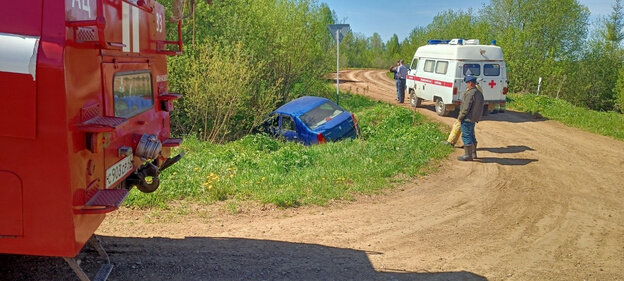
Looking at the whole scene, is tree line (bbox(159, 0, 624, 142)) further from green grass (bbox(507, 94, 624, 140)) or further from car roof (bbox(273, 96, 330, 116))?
green grass (bbox(507, 94, 624, 140))

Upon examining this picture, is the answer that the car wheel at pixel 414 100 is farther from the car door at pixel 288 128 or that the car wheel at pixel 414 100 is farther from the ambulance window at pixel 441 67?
the car door at pixel 288 128

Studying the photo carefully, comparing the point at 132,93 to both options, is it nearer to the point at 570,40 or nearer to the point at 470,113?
the point at 470,113

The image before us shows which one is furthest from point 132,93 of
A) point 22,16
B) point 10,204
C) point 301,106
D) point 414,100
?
point 414,100

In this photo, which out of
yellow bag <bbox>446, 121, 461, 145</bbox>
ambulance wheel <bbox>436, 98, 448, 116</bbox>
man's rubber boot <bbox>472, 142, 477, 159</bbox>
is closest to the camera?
man's rubber boot <bbox>472, 142, 477, 159</bbox>

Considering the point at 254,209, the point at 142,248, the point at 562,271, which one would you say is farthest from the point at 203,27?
the point at 562,271

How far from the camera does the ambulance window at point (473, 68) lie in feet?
54.1

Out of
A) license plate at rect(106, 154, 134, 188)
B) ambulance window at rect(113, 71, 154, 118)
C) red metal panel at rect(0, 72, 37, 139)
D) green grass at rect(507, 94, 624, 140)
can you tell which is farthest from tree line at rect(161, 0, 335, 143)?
green grass at rect(507, 94, 624, 140)

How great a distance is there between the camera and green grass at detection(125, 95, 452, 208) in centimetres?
779

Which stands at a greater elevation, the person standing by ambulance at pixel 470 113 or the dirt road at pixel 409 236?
the person standing by ambulance at pixel 470 113

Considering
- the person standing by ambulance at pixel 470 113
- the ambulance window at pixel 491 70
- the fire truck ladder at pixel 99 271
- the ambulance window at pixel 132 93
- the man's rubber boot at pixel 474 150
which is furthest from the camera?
the ambulance window at pixel 491 70

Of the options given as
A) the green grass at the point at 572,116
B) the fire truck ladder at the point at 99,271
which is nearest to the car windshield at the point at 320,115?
the green grass at the point at 572,116

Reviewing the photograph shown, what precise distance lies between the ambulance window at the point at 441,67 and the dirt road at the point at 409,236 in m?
8.05

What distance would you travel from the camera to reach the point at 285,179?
8.87 metres

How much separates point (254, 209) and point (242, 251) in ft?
5.62
